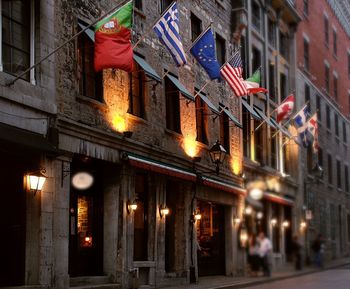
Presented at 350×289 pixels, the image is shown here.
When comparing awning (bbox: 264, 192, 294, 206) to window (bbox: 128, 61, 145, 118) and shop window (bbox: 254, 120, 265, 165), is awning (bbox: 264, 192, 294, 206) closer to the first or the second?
shop window (bbox: 254, 120, 265, 165)

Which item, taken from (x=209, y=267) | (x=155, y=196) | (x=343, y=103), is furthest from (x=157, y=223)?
(x=343, y=103)

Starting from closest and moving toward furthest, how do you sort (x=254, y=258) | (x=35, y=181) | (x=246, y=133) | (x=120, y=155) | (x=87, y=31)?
(x=35, y=181) → (x=87, y=31) → (x=120, y=155) → (x=254, y=258) → (x=246, y=133)

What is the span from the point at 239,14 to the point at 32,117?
16813mm

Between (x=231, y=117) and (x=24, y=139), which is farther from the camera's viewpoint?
(x=231, y=117)

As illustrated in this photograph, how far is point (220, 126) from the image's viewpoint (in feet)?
93.3

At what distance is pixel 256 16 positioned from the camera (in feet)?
115

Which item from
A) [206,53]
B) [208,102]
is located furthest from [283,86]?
[206,53]

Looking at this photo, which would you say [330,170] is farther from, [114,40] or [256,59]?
[114,40]

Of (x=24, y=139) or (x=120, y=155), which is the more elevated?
(x=120, y=155)

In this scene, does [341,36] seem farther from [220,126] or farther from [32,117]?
[32,117]

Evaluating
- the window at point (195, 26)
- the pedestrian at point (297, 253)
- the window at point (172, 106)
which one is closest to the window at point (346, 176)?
the pedestrian at point (297, 253)

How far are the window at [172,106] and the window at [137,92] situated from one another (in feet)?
6.39

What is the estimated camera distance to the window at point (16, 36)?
50.2 ft

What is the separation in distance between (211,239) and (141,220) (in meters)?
6.99
